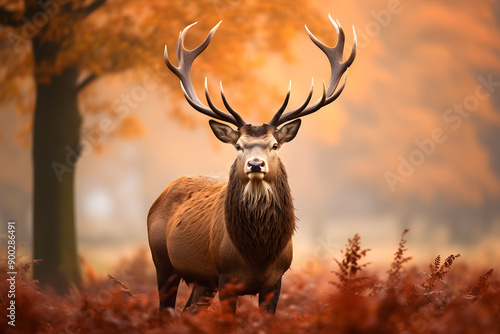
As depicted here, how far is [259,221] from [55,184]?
19.0 ft

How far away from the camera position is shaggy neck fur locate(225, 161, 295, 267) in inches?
204

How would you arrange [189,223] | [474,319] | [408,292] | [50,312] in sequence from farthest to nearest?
[189,223]
[50,312]
[408,292]
[474,319]

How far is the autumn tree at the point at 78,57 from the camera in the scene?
9750 mm

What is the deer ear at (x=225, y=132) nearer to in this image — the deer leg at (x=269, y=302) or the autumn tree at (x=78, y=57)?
the deer leg at (x=269, y=302)

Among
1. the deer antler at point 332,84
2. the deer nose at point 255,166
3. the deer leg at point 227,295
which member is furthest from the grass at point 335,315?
the deer antler at point 332,84

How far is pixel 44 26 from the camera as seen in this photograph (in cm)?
977

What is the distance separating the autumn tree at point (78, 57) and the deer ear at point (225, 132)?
4536 millimetres

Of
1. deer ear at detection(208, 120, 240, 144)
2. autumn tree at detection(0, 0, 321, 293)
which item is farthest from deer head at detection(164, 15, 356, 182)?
autumn tree at detection(0, 0, 321, 293)

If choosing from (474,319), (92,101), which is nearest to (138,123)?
(92,101)

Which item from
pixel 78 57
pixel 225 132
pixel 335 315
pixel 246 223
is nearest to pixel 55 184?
pixel 78 57

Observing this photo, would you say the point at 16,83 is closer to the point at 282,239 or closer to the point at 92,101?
the point at 92,101

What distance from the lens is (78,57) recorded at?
9.49 meters

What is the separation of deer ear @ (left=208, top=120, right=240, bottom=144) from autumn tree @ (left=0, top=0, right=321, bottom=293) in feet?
14.9

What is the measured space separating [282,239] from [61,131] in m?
6.04
